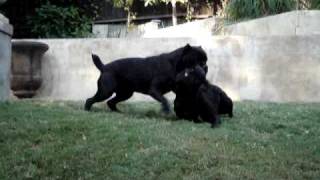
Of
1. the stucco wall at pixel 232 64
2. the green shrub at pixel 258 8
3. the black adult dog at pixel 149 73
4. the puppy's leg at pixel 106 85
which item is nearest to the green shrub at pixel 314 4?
the green shrub at pixel 258 8

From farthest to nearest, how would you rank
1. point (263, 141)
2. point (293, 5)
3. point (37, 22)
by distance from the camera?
point (37, 22) < point (293, 5) < point (263, 141)

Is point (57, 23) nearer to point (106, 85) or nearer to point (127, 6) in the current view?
point (127, 6)

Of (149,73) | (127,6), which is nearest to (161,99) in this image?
(149,73)

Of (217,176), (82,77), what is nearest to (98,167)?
(217,176)

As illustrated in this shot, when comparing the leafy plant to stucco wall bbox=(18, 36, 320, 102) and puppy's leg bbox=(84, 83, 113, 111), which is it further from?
puppy's leg bbox=(84, 83, 113, 111)

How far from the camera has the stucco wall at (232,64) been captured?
1069 centimetres

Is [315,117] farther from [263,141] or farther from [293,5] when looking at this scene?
[293,5]

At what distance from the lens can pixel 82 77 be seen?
37.1 ft

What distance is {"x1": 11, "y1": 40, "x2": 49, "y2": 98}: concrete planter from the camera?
35.7 ft

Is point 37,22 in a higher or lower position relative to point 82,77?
higher

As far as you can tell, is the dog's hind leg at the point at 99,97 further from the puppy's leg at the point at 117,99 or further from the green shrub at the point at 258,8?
the green shrub at the point at 258,8

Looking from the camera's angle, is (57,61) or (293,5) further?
(293,5)

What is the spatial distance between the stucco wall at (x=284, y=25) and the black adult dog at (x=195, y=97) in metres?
4.32

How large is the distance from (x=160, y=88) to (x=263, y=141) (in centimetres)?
188
